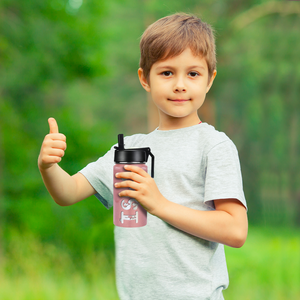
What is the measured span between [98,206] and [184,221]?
4.23 m

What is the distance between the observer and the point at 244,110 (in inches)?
320

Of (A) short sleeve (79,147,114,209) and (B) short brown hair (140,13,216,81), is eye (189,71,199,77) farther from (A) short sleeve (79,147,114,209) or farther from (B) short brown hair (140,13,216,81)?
(A) short sleeve (79,147,114,209)

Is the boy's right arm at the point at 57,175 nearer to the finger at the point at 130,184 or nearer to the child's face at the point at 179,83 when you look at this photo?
the finger at the point at 130,184

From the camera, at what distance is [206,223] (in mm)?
1153

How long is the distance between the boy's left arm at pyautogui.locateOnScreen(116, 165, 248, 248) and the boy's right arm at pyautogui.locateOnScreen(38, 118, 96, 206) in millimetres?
260

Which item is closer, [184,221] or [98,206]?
[184,221]

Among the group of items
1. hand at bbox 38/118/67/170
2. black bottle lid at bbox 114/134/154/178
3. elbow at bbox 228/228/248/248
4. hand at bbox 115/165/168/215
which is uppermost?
hand at bbox 38/118/67/170

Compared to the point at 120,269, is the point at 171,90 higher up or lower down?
higher up

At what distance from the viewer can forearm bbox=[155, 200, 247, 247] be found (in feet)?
→ 3.77

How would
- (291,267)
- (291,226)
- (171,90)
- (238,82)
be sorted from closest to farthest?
(171,90) → (291,267) → (291,226) → (238,82)

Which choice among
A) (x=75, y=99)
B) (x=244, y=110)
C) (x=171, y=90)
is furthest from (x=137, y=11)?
(x=171, y=90)

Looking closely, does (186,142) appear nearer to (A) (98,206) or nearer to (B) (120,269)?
(B) (120,269)

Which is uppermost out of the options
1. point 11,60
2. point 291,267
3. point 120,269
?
point 11,60

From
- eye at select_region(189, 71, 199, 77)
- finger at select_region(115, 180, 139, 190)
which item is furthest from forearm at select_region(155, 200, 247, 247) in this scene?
eye at select_region(189, 71, 199, 77)
